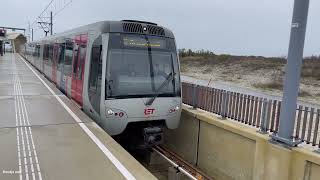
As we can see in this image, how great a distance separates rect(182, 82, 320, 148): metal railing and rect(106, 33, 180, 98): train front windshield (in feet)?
3.07

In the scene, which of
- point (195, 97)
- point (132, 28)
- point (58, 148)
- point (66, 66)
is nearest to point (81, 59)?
point (132, 28)

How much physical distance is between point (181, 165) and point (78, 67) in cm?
422

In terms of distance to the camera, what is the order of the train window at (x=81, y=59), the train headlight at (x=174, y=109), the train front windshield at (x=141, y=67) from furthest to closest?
the train window at (x=81, y=59) → the train headlight at (x=174, y=109) → the train front windshield at (x=141, y=67)

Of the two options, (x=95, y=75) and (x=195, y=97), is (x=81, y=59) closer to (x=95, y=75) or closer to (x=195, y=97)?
(x=95, y=75)

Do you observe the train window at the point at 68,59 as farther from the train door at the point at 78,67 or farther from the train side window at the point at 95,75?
the train side window at the point at 95,75

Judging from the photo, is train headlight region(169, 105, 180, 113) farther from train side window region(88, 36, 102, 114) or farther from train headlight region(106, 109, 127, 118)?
train side window region(88, 36, 102, 114)

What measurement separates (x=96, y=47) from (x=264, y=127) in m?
4.34

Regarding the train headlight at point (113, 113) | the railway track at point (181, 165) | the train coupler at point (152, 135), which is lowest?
the railway track at point (181, 165)

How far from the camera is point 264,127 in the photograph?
716 cm

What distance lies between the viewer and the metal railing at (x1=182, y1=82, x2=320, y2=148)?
251 inches

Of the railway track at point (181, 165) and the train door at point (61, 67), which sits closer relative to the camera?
the railway track at point (181, 165)

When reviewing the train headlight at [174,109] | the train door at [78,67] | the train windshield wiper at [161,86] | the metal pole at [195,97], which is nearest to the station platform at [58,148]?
the train door at [78,67]

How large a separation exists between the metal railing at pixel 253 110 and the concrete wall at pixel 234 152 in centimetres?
23

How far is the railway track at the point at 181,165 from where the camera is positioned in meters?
7.81
